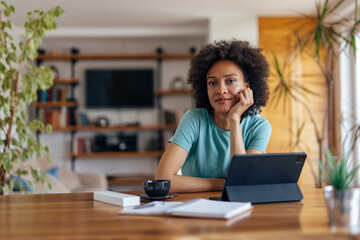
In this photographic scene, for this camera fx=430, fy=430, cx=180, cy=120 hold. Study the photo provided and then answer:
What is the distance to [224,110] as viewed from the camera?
6.39ft

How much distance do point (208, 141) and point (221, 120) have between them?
13 centimetres

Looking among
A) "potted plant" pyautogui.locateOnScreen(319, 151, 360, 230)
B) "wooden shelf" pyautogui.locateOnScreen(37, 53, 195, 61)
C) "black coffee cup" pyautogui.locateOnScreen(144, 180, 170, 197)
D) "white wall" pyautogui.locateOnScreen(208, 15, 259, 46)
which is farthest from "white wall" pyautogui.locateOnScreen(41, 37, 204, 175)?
"potted plant" pyautogui.locateOnScreen(319, 151, 360, 230)

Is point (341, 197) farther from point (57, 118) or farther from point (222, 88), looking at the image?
point (57, 118)

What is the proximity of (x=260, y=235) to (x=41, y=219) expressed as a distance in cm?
57

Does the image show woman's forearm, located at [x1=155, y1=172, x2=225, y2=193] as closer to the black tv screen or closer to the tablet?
the tablet

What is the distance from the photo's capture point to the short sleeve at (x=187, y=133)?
1.88m

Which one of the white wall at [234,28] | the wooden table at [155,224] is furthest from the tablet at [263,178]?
the white wall at [234,28]

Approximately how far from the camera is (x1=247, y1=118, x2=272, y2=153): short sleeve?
1.88 meters

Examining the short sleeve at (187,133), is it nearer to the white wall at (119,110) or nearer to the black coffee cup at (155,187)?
the black coffee cup at (155,187)

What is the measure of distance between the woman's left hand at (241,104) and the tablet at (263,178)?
1.81ft

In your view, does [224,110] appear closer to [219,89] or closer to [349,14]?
[219,89]

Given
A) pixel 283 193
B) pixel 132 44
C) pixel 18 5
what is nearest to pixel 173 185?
pixel 283 193

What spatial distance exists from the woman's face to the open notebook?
0.81 metres

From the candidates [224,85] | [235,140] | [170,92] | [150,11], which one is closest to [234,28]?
[150,11]
